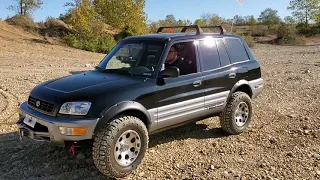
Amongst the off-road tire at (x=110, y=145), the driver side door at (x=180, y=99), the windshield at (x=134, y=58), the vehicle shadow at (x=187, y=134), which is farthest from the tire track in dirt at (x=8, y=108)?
the driver side door at (x=180, y=99)

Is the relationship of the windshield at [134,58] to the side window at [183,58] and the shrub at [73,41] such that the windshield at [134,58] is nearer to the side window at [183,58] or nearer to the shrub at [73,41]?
the side window at [183,58]

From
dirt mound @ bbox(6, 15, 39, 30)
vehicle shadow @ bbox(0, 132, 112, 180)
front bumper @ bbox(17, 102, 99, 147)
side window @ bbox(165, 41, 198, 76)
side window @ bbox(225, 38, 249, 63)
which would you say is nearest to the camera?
front bumper @ bbox(17, 102, 99, 147)

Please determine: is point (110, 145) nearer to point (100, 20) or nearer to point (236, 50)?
point (236, 50)

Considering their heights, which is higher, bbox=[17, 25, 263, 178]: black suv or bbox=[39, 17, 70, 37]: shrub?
bbox=[39, 17, 70, 37]: shrub

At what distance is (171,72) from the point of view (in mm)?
4527

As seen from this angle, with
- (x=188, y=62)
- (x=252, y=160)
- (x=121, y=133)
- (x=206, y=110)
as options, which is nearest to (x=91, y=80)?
(x=121, y=133)

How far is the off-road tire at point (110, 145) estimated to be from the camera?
3.98m

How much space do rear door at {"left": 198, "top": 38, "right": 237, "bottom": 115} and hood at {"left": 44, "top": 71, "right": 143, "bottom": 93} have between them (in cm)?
124

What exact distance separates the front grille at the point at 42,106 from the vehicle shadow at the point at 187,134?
5.97 feet

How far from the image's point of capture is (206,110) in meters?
5.31

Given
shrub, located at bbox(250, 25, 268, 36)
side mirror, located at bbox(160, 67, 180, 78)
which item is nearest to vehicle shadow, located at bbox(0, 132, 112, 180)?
side mirror, located at bbox(160, 67, 180, 78)

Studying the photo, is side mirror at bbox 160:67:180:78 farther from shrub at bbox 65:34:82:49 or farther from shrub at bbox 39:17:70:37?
shrub at bbox 39:17:70:37

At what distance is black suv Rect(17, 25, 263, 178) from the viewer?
13.1 ft

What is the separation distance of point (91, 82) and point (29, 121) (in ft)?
3.01
